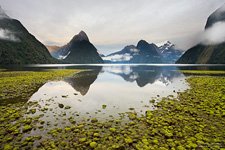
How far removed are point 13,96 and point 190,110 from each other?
22131 millimetres

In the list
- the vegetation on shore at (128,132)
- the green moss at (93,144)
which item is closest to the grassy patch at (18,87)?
the vegetation on shore at (128,132)

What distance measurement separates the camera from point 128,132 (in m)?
11.1

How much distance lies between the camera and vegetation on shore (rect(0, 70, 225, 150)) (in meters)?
9.36

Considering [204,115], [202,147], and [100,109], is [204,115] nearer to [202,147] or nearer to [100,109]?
[202,147]

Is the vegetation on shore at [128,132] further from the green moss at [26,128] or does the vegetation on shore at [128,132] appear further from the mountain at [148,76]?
the mountain at [148,76]

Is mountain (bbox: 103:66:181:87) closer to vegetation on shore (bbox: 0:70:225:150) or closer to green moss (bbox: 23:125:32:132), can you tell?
A: vegetation on shore (bbox: 0:70:225:150)

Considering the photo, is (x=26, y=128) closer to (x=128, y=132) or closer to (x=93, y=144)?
(x=93, y=144)

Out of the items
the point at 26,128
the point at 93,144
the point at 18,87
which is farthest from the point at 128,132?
the point at 18,87

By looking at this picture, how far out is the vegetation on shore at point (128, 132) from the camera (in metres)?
9.36

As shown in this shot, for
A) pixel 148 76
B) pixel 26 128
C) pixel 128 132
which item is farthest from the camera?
pixel 148 76

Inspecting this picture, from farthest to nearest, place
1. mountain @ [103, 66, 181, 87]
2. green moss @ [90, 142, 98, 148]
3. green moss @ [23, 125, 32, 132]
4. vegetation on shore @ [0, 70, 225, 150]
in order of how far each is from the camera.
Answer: mountain @ [103, 66, 181, 87] < green moss @ [23, 125, 32, 132] < vegetation on shore @ [0, 70, 225, 150] < green moss @ [90, 142, 98, 148]

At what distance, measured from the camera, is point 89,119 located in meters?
14.0

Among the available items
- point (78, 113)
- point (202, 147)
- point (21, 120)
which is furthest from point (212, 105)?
point (21, 120)

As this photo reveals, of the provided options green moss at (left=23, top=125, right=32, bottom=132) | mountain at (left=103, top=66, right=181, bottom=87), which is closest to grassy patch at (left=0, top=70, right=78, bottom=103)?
green moss at (left=23, top=125, right=32, bottom=132)
